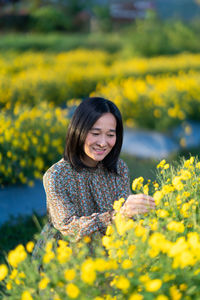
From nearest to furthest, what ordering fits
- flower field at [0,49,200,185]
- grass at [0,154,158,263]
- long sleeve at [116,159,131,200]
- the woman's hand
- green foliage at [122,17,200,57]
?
the woman's hand → long sleeve at [116,159,131,200] → grass at [0,154,158,263] → flower field at [0,49,200,185] → green foliage at [122,17,200,57]

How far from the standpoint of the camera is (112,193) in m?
2.05

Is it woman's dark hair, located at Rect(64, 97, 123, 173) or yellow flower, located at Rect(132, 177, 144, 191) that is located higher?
woman's dark hair, located at Rect(64, 97, 123, 173)

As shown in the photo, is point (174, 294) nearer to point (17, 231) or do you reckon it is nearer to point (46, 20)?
point (17, 231)

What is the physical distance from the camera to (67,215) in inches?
67.7

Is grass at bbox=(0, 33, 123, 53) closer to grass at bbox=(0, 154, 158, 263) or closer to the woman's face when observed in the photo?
grass at bbox=(0, 154, 158, 263)

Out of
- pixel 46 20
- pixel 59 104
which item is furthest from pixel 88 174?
pixel 46 20

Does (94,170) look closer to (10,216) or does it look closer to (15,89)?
(10,216)

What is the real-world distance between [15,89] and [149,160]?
2.80m

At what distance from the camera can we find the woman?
1.71 m

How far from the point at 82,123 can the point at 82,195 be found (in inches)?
14.9

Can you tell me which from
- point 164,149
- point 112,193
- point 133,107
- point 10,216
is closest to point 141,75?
point 133,107

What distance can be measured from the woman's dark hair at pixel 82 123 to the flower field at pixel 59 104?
5.81ft

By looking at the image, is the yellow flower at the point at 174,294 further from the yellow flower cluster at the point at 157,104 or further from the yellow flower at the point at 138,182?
the yellow flower cluster at the point at 157,104

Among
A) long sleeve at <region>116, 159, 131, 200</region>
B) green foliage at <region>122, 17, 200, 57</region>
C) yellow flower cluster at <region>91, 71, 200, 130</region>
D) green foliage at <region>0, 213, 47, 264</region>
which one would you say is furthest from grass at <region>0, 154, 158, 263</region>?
green foliage at <region>122, 17, 200, 57</region>
